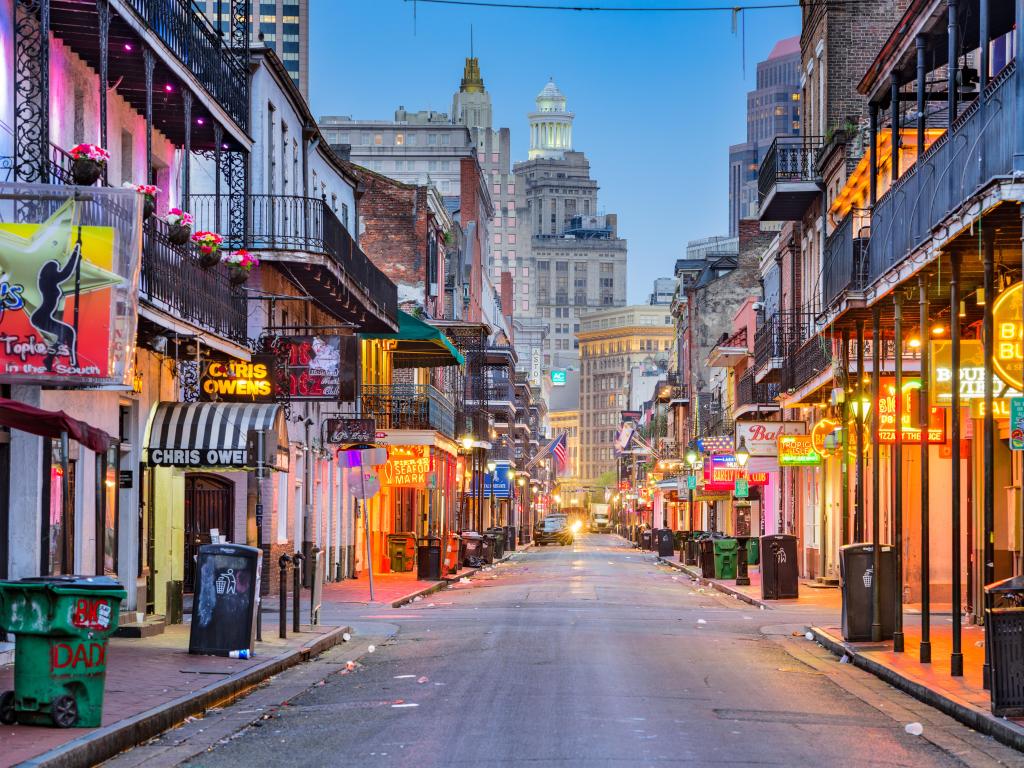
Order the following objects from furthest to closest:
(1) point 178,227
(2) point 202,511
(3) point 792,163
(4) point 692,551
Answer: (4) point 692,551, (3) point 792,163, (2) point 202,511, (1) point 178,227

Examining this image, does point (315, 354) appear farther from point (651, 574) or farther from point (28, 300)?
point (651, 574)

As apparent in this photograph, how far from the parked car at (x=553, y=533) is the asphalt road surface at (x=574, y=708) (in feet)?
224

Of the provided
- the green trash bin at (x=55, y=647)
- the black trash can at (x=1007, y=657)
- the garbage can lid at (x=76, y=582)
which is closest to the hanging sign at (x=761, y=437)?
the black trash can at (x=1007, y=657)

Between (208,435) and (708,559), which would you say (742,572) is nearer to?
(708,559)

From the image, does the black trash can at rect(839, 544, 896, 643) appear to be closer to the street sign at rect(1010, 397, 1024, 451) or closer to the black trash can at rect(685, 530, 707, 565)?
the street sign at rect(1010, 397, 1024, 451)

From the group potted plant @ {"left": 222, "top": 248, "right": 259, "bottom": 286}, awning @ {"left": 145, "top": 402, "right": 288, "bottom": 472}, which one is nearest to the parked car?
potted plant @ {"left": 222, "top": 248, "right": 259, "bottom": 286}

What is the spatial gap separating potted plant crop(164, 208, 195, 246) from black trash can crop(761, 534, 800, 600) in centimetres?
1433

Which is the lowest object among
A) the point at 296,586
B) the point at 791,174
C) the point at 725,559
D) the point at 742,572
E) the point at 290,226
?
the point at 742,572

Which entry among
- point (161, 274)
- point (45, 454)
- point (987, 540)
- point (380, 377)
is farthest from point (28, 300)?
point (380, 377)

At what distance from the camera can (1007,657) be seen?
1241 centimetres

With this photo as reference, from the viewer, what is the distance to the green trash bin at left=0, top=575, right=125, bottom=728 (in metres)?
11.4

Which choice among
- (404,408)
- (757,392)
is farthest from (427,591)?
(757,392)

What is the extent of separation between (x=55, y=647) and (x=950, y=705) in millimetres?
7086

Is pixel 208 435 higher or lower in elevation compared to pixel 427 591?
higher
